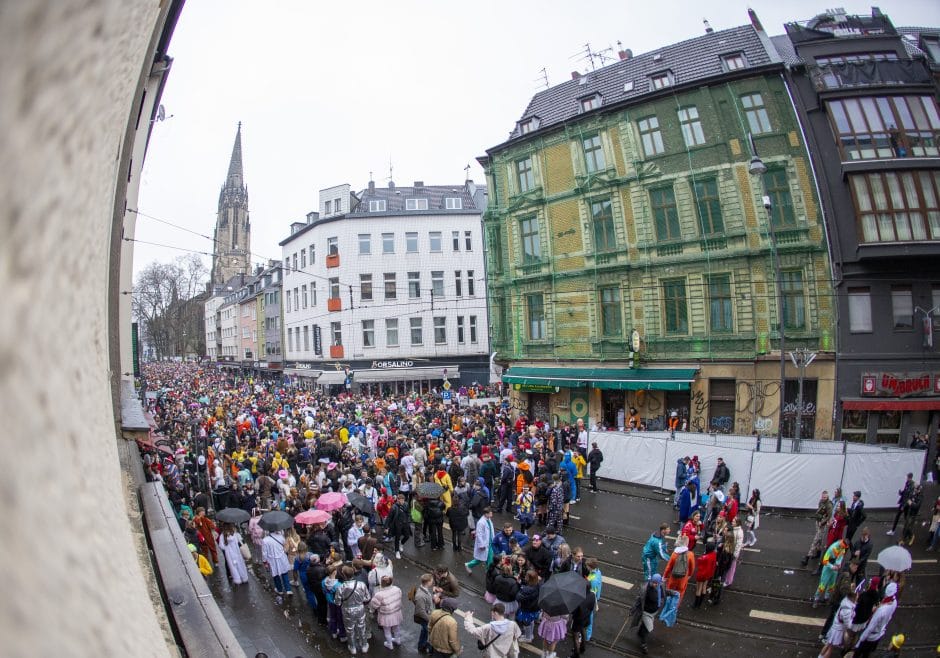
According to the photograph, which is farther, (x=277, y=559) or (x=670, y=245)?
(x=670, y=245)

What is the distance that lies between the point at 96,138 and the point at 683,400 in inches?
1015

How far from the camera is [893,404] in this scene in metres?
20.3

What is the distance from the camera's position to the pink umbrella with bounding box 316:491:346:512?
12.0 meters

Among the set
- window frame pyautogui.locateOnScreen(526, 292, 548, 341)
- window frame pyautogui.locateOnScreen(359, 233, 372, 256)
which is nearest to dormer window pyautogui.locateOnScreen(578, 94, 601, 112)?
window frame pyautogui.locateOnScreen(526, 292, 548, 341)

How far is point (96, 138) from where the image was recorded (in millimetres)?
674

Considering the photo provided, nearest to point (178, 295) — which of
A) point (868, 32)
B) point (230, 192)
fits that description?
point (230, 192)

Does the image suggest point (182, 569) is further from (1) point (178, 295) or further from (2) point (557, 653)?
(1) point (178, 295)

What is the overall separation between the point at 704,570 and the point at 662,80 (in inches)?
915

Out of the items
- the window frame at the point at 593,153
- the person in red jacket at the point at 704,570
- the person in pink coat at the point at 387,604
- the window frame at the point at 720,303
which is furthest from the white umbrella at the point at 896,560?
the window frame at the point at 593,153

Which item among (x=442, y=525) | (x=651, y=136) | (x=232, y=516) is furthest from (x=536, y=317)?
(x=232, y=516)

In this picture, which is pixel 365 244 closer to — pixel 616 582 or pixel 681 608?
pixel 616 582

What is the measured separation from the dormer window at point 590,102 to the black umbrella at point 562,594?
80.2 feet

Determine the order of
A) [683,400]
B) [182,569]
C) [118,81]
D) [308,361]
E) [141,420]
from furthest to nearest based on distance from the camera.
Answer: [308,361] < [683,400] < [141,420] < [182,569] < [118,81]

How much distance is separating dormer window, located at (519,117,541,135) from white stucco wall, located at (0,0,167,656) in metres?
31.2
